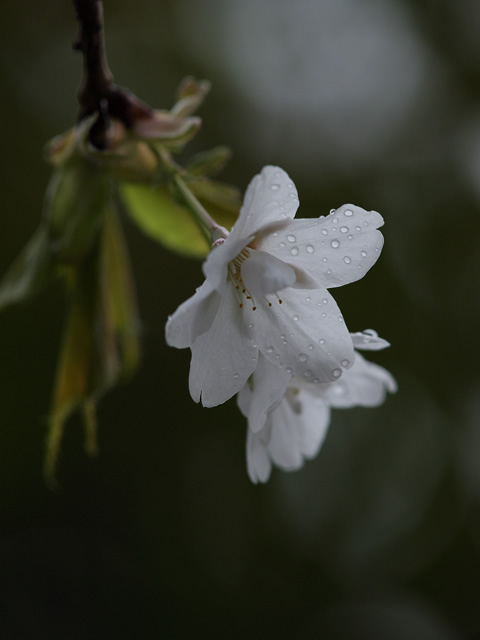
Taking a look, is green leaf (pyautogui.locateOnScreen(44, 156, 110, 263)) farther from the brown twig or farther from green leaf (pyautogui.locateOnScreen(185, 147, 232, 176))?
green leaf (pyautogui.locateOnScreen(185, 147, 232, 176))

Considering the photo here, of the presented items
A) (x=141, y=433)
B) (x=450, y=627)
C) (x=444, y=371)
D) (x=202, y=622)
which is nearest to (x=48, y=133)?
(x=141, y=433)

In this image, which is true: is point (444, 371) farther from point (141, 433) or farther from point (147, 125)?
point (147, 125)

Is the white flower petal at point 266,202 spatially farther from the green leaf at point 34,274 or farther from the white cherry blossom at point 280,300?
the green leaf at point 34,274

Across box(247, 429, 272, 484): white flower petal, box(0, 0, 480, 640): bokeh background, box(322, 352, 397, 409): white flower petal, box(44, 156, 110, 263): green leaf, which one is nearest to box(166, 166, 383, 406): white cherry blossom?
box(247, 429, 272, 484): white flower petal

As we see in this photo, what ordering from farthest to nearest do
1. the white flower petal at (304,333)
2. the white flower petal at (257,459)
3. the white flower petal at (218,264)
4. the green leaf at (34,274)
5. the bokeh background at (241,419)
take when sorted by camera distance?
the bokeh background at (241,419), the green leaf at (34,274), the white flower petal at (257,459), the white flower petal at (304,333), the white flower petal at (218,264)

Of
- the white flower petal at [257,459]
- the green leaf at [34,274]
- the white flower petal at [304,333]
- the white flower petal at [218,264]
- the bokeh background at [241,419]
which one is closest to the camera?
the white flower petal at [218,264]

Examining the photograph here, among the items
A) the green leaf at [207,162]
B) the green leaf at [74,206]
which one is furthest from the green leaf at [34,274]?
the green leaf at [207,162]

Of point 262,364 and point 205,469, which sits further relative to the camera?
point 205,469
